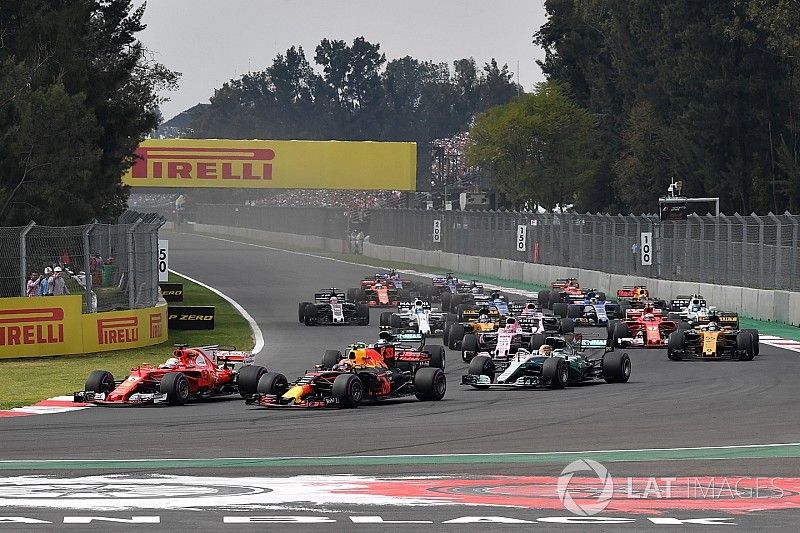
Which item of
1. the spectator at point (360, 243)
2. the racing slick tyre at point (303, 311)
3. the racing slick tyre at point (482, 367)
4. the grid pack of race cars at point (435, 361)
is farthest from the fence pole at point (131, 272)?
the spectator at point (360, 243)

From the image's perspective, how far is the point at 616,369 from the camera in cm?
2370

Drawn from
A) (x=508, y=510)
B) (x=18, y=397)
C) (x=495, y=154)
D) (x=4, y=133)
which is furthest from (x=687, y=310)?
(x=495, y=154)

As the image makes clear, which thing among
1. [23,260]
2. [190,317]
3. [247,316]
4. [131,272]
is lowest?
[247,316]

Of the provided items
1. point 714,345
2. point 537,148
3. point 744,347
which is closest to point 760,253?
point 744,347

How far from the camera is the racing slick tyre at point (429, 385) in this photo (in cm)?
2095

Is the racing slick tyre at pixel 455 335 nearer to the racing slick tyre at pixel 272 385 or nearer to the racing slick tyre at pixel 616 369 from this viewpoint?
the racing slick tyre at pixel 616 369

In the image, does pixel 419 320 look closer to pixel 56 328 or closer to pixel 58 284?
pixel 58 284

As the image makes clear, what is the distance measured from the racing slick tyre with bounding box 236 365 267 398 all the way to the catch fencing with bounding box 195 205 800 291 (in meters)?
20.6

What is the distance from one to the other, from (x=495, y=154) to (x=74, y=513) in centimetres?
8650

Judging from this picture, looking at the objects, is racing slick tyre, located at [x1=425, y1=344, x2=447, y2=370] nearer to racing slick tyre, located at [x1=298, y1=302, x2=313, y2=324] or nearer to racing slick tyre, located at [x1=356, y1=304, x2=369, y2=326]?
racing slick tyre, located at [x1=356, y1=304, x2=369, y2=326]

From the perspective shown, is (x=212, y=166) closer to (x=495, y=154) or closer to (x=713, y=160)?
(x=495, y=154)

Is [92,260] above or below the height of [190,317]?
above

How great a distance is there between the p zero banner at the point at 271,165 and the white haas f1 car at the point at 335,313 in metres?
50.0

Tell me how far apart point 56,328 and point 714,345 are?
12650 mm
